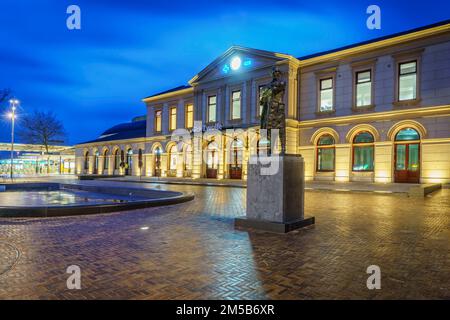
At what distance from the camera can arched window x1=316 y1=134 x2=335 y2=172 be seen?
25938mm

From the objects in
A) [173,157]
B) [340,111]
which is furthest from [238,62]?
[173,157]

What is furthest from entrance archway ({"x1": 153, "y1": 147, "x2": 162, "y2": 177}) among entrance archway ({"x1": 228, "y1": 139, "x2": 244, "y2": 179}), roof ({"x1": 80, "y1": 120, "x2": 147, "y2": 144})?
entrance archway ({"x1": 228, "y1": 139, "x2": 244, "y2": 179})

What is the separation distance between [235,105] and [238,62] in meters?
4.22

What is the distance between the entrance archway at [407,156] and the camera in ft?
72.0

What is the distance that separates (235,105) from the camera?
103ft

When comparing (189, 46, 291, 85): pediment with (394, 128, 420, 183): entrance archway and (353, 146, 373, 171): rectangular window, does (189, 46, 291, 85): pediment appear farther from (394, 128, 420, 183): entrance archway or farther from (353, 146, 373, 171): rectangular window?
(394, 128, 420, 183): entrance archway

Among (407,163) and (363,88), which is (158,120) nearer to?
(363,88)

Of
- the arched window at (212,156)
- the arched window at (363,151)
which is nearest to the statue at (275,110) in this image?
the arched window at (363,151)

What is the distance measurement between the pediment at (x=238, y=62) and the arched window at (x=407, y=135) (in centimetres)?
1091

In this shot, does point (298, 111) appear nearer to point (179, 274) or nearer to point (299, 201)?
point (299, 201)

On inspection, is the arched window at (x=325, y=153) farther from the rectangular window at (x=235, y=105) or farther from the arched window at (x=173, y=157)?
the arched window at (x=173, y=157)

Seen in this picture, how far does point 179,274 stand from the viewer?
461 centimetres

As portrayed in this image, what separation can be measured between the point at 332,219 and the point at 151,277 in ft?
21.2
